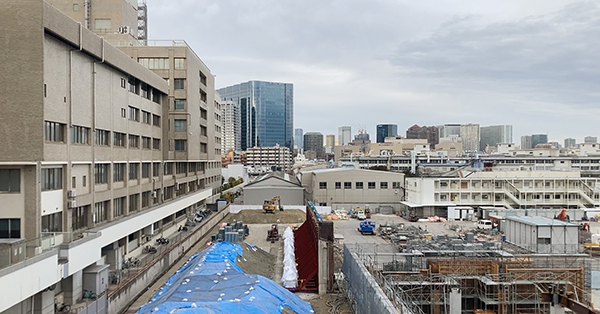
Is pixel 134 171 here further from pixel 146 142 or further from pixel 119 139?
pixel 146 142

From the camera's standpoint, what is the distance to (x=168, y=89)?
1352 inches

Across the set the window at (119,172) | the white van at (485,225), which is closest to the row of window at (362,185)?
the white van at (485,225)

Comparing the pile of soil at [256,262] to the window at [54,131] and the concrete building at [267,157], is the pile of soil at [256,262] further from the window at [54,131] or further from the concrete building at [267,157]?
the concrete building at [267,157]

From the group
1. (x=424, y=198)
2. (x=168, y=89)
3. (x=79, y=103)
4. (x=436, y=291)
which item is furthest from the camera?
(x=424, y=198)

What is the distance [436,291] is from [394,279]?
161cm

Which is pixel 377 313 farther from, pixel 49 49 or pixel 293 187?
pixel 293 187

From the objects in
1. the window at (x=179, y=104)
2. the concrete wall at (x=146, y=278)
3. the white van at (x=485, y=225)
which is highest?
the window at (x=179, y=104)

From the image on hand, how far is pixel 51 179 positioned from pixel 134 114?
11085mm

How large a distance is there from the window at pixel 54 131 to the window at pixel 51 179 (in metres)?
1.10

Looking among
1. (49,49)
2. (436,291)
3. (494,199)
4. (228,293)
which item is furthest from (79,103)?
(494,199)

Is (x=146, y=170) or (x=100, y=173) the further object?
(x=146, y=170)

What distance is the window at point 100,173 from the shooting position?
20.3m


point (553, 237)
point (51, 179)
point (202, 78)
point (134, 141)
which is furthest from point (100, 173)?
point (202, 78)

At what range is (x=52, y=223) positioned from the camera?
16359 millimetres
